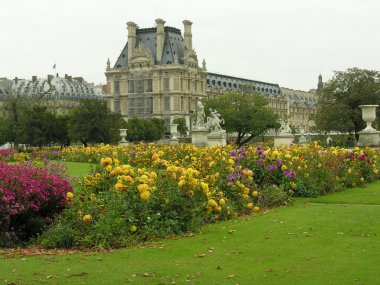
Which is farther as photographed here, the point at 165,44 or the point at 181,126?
the point at 165,44

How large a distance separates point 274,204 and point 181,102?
7573 cm

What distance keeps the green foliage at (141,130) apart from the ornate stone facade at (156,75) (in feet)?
56.1

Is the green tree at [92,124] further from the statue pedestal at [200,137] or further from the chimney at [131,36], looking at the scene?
the chimney at [131,36]

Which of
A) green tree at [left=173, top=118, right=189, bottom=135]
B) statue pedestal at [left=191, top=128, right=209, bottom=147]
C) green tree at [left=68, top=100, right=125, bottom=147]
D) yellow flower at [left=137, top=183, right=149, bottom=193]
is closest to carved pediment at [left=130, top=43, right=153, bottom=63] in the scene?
green tree at [left=173, top=118, right=189, bottom=135]

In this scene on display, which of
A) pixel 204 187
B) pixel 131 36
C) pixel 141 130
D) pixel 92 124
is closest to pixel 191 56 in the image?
pixel 131 36

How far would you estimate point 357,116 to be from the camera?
4694cm

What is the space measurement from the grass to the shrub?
106 cm

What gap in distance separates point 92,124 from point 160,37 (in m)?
46.3

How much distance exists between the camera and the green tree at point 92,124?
43.1 m

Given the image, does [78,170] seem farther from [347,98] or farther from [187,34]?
[187,34]

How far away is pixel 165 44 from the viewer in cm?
8894

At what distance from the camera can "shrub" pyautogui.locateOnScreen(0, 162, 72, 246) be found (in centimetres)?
838

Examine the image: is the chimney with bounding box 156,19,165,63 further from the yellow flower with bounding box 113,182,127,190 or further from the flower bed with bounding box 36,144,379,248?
the yellow flower with bounding box 113,182,127,190

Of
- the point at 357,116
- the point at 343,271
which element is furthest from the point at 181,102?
the point at 343,271
